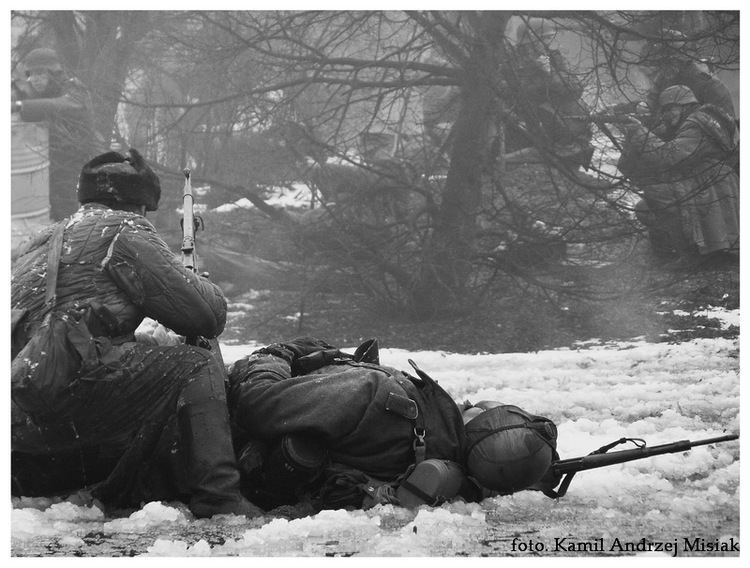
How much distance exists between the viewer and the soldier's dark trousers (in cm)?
264

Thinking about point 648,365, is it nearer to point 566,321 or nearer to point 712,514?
point 566,321

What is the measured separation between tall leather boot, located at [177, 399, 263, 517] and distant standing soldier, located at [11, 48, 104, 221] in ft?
14.2

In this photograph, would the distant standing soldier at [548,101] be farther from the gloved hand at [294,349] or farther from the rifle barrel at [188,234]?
the gloved hand at [294,349]

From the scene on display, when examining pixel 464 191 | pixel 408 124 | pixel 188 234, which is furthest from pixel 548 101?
pixel 188 234

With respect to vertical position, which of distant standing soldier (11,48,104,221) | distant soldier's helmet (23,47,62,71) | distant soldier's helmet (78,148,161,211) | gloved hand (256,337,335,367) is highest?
distant soldier's helmet (23,47,62,71)

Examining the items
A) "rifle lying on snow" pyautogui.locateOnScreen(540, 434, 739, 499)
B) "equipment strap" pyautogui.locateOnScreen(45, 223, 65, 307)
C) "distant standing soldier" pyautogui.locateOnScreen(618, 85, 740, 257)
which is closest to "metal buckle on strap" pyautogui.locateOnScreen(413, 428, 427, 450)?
"rifle lying on snow" pyautogui.locateOnScreen(540, 434, 739, 499)

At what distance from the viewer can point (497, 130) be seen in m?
6.34

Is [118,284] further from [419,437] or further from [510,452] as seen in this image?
[510,452]

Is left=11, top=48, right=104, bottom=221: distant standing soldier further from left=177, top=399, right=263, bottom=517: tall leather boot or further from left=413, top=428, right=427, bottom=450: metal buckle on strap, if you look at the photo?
left=413, top=428, right=427, bottom=450: metal buckle on strap

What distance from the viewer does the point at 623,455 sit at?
2.70 m

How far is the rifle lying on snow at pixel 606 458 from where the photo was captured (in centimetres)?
264

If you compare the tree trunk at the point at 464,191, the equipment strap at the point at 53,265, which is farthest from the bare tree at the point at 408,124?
the equipment strap at the point at 53,265

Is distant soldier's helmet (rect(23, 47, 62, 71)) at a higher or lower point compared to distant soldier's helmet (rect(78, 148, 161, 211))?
higher

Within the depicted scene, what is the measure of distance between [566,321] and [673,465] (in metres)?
2.90
